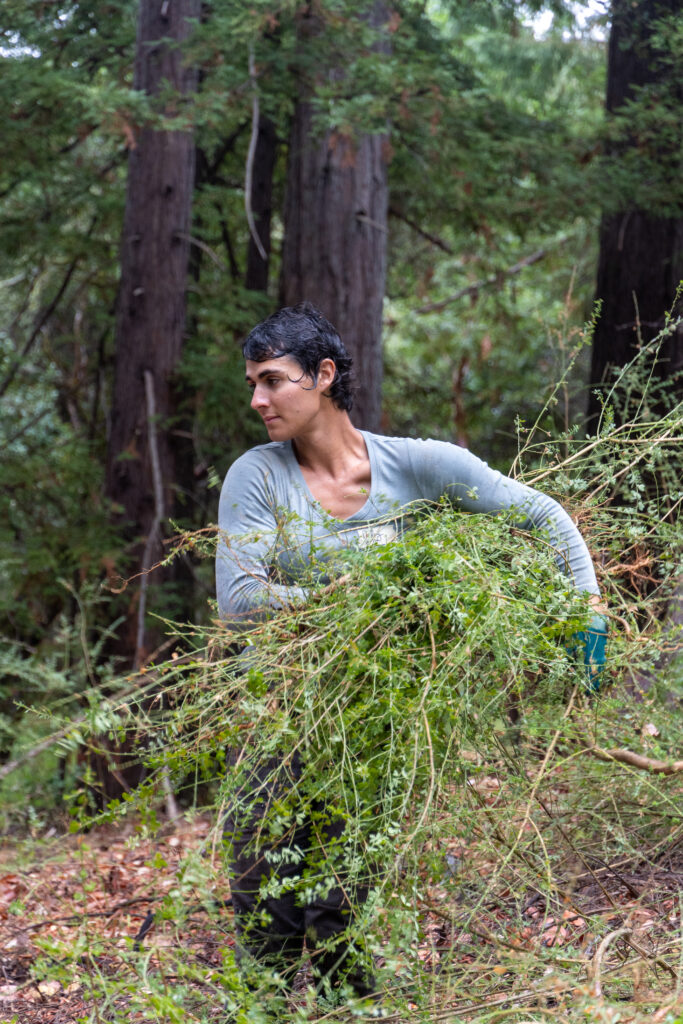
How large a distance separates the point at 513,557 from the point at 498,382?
297 inches

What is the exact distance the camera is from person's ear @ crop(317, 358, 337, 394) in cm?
317

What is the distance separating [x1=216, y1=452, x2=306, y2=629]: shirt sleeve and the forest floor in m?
0.56

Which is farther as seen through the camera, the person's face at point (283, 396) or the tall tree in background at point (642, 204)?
the tall tree in background at point (642, 204)

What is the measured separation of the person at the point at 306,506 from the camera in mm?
2750

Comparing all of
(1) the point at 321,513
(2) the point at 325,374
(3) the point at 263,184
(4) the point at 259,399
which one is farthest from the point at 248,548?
(3) the point at 263,184

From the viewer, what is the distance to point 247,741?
8.23ft

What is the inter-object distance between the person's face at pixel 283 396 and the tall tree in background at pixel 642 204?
3.77 metres

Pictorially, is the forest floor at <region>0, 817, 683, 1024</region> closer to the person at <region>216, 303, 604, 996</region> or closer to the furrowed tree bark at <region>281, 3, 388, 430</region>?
the person at <region>216, 303, 604, 996</region>

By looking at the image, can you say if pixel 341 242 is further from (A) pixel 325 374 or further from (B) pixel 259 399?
(B) pixel 259 399

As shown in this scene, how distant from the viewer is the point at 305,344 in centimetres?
313

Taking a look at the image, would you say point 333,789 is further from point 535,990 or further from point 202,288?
point 202,288

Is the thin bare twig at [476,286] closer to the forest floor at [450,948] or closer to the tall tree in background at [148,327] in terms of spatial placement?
the tall tree in background at [148,327]

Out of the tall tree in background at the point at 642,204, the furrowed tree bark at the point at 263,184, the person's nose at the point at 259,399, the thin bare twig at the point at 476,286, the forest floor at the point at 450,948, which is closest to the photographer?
the forest floor at the point at 450,948

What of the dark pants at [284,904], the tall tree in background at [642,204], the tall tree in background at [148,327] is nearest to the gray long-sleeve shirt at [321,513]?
the dark pants at [284,904]
